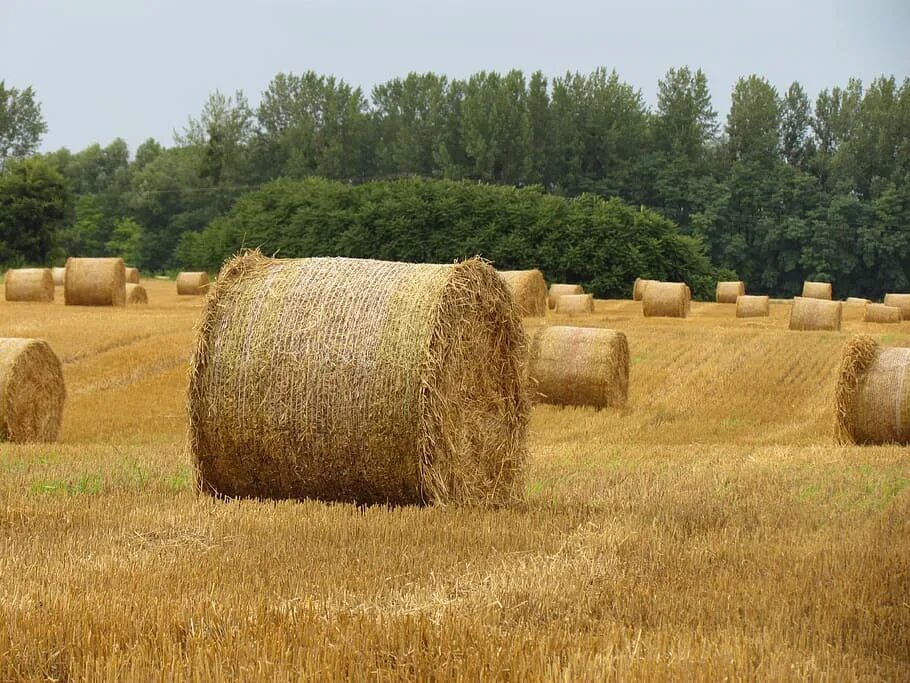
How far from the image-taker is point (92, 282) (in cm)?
2647

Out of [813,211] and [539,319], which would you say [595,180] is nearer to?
[813,211]

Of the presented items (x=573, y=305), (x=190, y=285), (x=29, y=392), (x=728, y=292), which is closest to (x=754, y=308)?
(x=573, y=305)

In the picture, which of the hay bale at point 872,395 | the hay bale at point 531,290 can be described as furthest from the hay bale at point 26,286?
the hay bale at point 872,395

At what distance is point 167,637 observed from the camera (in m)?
4.36

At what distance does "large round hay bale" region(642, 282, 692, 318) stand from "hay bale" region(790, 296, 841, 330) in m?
3.76

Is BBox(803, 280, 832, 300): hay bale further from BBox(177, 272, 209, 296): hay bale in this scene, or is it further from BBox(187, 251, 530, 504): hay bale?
BBox(187, 251, 530, 504): hay bale

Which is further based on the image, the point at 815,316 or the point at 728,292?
the point at 728,292

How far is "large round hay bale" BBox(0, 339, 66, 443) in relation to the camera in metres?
12.5

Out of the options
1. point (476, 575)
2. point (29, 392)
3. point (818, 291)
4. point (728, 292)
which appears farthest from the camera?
point (728, 292)

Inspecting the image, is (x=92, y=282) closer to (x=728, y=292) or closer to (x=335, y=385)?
(x=335, y=385)

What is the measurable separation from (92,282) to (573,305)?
10.7 m

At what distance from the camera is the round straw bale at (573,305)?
29172 mm

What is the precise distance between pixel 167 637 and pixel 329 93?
7228cm

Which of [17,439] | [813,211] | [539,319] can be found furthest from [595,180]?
[17,439]
